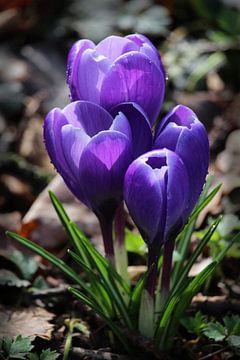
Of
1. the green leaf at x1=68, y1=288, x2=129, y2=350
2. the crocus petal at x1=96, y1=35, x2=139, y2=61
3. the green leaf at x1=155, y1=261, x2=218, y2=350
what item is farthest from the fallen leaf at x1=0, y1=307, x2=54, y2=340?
the crocus petal at x1=96, y1=35, x2=139, y2=61

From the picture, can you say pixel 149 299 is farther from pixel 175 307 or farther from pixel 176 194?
pixel 176 194

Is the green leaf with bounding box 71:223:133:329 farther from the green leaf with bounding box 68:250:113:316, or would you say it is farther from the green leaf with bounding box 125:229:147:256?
the green leaf with bounding box 125:229:147:256

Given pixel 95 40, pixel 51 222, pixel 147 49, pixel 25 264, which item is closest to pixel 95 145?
pixel 147 49

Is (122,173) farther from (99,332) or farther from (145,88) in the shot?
(99,332)

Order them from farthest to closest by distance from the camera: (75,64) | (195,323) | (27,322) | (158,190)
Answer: (27,322) < (195,323) < (75,64) < (158,190)

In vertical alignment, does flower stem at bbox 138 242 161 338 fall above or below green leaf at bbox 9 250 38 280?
above

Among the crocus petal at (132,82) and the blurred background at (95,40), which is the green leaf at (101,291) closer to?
the crocus petal at (132,82)
